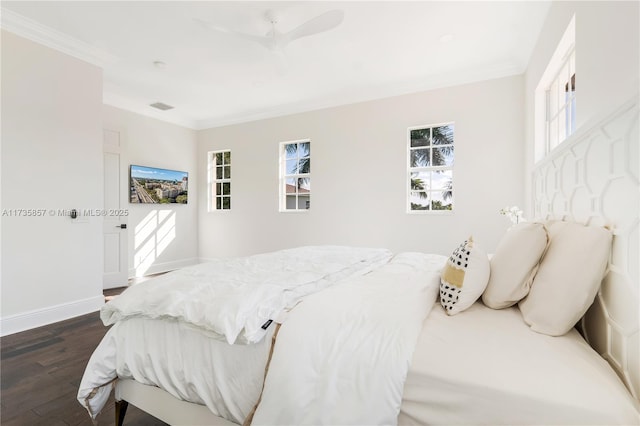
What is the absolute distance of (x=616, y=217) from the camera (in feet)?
3.32

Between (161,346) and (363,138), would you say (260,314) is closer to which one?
(161,346)

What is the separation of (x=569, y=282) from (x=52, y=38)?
4499mm

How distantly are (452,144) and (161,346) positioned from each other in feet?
12.7

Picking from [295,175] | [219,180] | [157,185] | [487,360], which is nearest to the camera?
[487,360]

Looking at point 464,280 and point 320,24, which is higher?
point 320,24

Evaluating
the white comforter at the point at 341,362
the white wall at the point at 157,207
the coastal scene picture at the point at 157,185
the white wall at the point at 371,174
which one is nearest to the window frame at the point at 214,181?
the white wall at the point at 371,174

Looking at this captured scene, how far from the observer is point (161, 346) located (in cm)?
133

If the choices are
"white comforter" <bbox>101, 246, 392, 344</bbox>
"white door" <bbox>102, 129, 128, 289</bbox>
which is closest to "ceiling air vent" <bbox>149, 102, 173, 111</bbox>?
"white door" <bbox>102, 129, 128, 289</bbox>

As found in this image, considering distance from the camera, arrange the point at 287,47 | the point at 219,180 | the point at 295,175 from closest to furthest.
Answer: the point at 287,47 → the point at 295,175 → the point at 219,180

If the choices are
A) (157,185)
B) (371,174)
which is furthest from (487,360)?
(157,185)

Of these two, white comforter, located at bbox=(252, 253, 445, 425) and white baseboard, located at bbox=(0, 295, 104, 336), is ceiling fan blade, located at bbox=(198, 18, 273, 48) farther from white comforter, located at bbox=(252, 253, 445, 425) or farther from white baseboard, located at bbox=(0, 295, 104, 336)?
white baseboard, located at bbox=(0, 295, 104, 336)

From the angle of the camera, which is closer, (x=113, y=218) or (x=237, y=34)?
(x=237, y=34)

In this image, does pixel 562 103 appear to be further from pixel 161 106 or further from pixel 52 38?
pixel 161 106

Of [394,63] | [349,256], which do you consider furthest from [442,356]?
[394,63]
